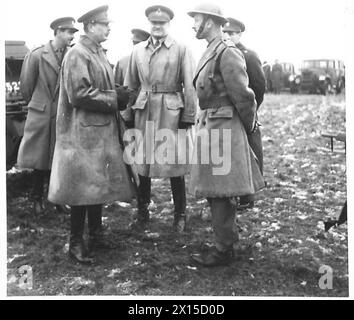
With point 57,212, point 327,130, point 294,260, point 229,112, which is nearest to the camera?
point 229,112

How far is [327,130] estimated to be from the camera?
943 centimetres

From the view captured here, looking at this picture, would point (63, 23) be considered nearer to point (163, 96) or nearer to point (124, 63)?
point (124, 63)

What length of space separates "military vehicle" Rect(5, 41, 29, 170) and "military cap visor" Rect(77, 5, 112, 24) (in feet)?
7.52

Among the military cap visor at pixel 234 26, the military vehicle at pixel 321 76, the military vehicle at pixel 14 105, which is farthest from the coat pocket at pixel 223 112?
the military vehicle at pixel 321 76

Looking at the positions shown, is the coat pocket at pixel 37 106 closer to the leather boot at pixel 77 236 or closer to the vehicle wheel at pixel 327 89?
the leather boot at pixel 77 236

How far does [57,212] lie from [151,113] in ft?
5.32

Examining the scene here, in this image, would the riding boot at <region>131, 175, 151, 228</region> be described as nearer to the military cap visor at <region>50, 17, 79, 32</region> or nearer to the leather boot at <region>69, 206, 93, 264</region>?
the leather boot at <region>69, 206, 93, 264</region>

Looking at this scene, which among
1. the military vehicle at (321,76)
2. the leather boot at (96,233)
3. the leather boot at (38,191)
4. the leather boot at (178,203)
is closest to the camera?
the leather boot at (96,233)

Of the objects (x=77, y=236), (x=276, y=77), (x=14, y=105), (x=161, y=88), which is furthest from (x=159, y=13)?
(x=276, y=77)

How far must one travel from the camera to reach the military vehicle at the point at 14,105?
564 cm

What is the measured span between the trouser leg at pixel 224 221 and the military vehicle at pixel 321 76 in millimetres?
16533
